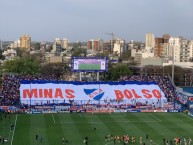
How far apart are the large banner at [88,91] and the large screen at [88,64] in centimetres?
260

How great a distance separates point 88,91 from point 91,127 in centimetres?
1884

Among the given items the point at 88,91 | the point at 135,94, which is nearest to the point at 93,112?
the point at 88,91

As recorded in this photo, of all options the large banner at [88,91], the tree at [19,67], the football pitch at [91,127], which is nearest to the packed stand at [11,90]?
the large banner at [88,91]

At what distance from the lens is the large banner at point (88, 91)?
219ft

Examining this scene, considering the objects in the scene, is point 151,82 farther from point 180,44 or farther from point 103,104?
point 180,44

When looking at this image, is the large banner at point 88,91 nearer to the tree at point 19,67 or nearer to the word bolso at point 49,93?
the word bolso at point 49,93

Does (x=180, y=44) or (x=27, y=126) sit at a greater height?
(x=180, y=44)

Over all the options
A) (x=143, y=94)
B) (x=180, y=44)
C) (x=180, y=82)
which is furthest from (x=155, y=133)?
(x=180, y=44)

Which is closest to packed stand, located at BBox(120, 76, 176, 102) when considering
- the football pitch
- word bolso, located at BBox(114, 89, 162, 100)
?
word bolso, located at BBox(114, 89, 162, 100)

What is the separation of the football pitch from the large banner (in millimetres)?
7739

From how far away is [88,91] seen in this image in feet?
225

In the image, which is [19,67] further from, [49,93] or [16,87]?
[49,93]

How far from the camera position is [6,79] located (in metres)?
71.1

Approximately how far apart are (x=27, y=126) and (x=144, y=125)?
15.0m
